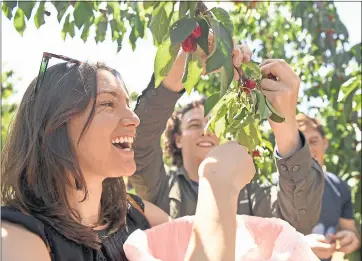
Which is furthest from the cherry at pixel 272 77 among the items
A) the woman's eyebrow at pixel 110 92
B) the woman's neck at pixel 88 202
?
the woman's neck at pixel 88 202

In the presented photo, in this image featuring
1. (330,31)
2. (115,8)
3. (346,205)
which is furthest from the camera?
(330,31)

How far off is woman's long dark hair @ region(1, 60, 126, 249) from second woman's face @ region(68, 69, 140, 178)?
0.02 m

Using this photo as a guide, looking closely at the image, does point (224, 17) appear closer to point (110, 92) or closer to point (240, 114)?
point (240, 114)

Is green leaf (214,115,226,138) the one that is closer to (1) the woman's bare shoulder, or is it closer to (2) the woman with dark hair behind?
(2) the woman with dark hair behind

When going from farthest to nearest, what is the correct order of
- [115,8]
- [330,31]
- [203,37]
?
1. [330,31]
2. [115,8]
3. [203,37]

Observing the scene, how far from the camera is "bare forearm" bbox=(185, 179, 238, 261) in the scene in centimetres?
109

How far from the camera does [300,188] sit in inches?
67.1

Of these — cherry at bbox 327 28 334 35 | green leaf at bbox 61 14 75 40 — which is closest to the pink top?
green leaf at bbox 61 14 75 40

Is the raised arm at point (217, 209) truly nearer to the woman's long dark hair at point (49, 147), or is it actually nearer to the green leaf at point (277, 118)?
the green leaf at point (277, 118)

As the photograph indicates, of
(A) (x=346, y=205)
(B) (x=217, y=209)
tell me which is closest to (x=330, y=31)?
(A) (x=346, y=205)

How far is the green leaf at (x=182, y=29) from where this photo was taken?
117cm

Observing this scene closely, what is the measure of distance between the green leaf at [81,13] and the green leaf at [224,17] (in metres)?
1.33

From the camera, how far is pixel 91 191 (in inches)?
62.3

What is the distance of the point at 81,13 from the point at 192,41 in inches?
54.1
